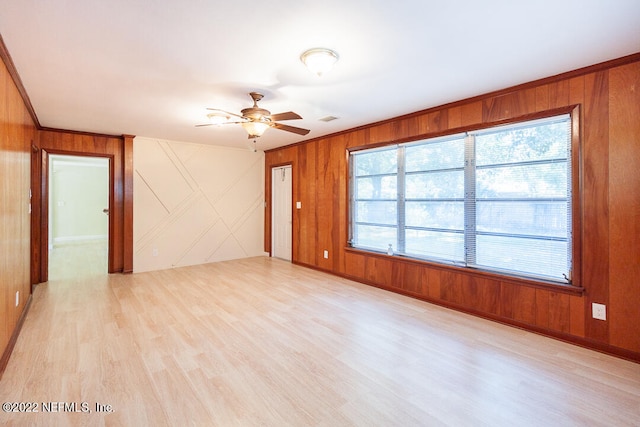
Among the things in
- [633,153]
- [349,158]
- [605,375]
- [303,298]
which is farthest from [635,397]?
[349,158]

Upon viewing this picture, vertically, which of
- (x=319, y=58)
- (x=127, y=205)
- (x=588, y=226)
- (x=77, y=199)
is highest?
(x=319, y=58)

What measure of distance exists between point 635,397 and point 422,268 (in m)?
2.11

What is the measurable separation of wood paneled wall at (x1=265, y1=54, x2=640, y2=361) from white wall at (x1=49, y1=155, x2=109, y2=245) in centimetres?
902

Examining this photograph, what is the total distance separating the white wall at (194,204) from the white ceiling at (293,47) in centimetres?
205

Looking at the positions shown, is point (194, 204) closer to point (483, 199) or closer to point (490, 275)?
point (483, 199)

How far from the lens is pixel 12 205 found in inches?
106

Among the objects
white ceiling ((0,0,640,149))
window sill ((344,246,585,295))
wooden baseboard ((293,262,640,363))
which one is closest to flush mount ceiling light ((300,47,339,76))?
white ceiling ((0,0,640,149))

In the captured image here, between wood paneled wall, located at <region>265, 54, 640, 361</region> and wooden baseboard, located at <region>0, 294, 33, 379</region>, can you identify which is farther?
wood paneled wall, located at <region>265, 54, 640, 361</region>

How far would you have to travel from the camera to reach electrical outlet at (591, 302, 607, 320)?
255 cm

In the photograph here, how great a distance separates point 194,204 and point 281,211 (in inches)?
71.4

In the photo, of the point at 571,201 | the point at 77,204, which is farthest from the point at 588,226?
the point at 77,204

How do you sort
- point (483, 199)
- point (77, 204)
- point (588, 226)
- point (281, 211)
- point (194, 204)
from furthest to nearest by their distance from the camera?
point (77, 204) → point (281, 211) → point (194, 204) → point (483, 199) → point (588, 226)

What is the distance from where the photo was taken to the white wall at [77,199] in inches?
328

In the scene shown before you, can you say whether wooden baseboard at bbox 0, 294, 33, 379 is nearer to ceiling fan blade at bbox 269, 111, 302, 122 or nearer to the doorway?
ceiling fan blade at bbox 269, 111, 302, 122
